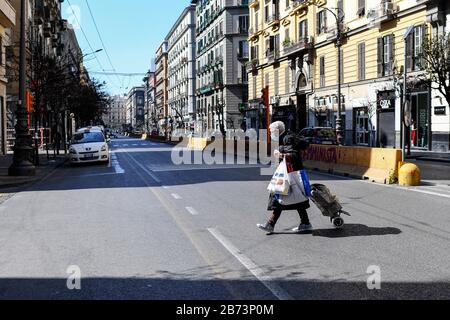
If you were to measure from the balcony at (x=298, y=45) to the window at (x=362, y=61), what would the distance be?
320 inches

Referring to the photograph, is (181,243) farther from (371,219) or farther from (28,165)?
(28,165)

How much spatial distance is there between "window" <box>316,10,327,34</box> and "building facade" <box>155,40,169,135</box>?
89481 mm

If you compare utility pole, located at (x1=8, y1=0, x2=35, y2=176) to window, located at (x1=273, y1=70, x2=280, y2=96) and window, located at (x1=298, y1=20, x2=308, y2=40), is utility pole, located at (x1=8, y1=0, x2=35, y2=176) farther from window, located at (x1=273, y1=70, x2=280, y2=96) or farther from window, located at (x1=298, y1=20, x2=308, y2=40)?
window, located at (x1=273, y1=70, x2=280, y2=96)

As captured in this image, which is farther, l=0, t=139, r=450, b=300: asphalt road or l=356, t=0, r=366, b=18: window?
l=356, t=0, r=366, b=18: window

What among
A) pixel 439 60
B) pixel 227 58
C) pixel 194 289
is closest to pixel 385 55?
pixel 439 60

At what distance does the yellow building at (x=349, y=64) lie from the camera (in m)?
32.8

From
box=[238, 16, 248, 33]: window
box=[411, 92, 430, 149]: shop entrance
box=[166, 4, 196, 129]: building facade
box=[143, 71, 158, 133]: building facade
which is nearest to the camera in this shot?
box=[411, 92, 430, 149]: shop entrance

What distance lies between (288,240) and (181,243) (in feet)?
4.89

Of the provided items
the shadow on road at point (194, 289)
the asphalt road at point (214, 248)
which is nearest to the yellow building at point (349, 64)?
the asphalt road at point (214, 248)

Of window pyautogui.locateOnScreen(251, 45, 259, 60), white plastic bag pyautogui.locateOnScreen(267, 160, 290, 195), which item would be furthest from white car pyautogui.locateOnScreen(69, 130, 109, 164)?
window pyautogui.locateOnScreen(251, 45, 259, 60)

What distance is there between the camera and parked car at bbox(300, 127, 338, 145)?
32.0 metres

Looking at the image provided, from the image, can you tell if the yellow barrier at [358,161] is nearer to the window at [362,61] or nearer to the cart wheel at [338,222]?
the cart wheel at [338,222]

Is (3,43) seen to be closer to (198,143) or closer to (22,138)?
(22,138)

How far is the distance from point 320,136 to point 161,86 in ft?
392
